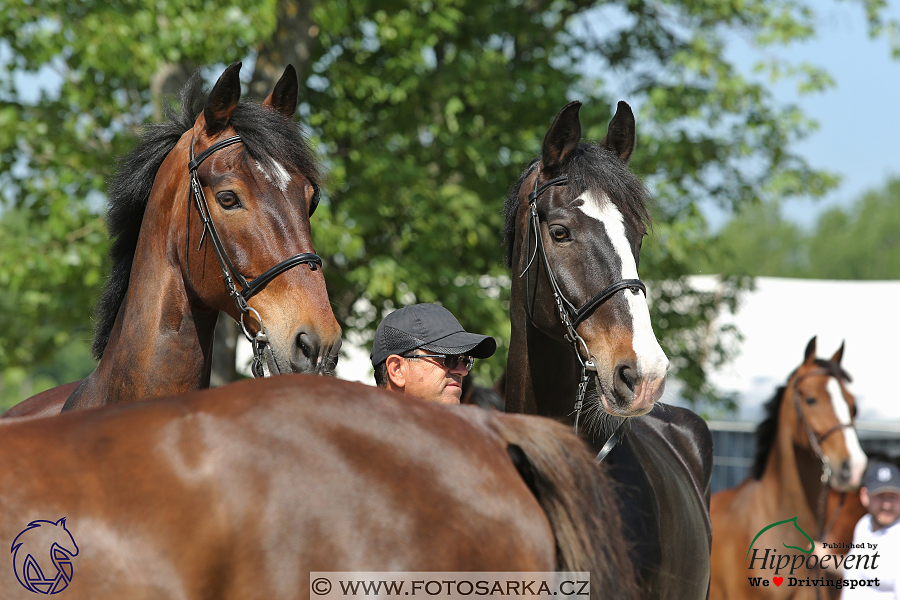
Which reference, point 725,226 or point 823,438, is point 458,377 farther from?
point 725,226

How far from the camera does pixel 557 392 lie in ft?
9.80

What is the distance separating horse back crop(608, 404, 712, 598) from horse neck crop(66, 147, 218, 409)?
56.3 inches

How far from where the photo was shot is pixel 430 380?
275 cm

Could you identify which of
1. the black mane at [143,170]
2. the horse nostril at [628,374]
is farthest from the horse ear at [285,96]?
the horse nostril at [628,374]

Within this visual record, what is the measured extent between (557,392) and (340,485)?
5.40ft

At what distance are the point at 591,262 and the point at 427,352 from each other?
64cm

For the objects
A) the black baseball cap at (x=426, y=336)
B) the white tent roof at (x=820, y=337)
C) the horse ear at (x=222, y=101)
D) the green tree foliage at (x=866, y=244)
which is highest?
the green tree foliage at (x=866, y=244)

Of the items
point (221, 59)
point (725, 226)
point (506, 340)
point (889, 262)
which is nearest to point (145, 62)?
point (221, 59)

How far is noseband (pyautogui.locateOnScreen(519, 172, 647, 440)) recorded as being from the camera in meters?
2.69

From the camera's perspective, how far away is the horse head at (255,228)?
2.47m

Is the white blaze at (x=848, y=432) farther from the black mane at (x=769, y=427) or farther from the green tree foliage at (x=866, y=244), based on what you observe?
the green tree foliage at (x=866, y=244)

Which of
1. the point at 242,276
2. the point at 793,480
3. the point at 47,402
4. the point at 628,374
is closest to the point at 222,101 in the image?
the point at 242,276

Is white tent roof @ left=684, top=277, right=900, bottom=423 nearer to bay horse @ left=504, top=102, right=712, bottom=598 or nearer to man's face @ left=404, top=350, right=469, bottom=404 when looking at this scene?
bay horse @ left=504, top=102, right=712, bottom=598

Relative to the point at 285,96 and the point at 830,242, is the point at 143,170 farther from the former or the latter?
the point at 830,242
